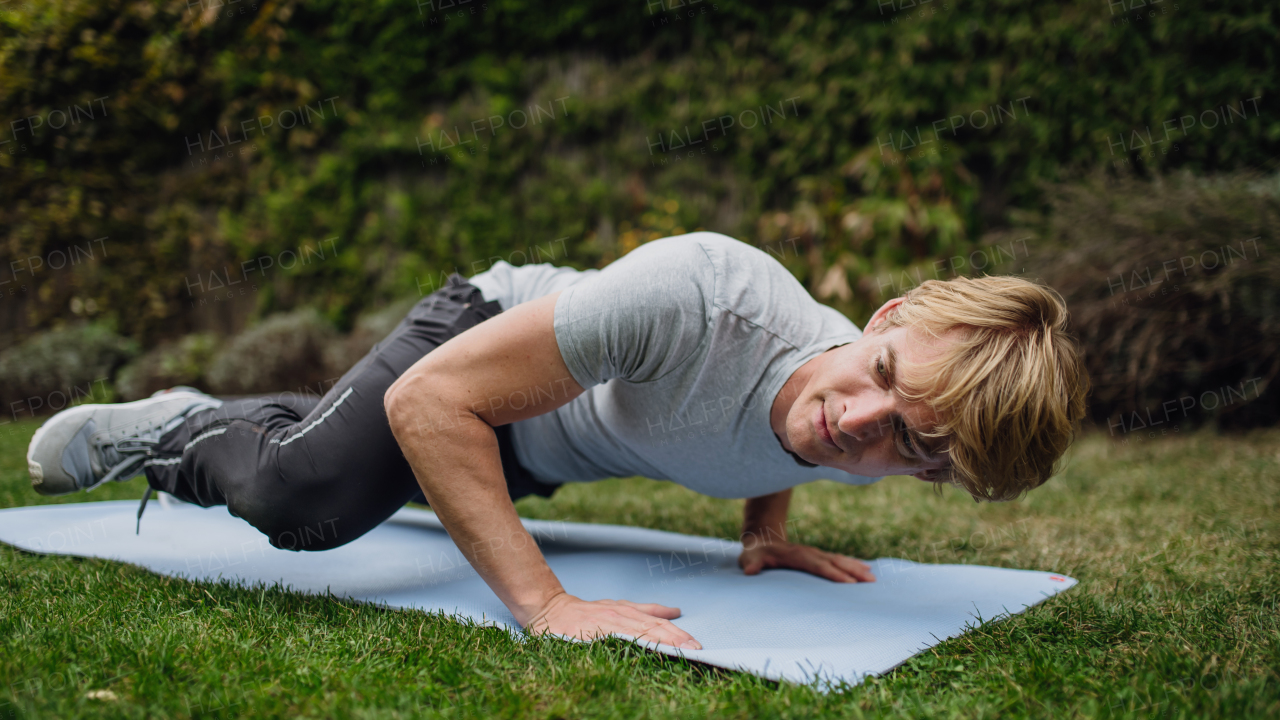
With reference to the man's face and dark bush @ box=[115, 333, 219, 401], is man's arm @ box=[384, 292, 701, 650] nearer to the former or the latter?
Answer: the man's face

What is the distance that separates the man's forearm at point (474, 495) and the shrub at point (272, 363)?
4.12m

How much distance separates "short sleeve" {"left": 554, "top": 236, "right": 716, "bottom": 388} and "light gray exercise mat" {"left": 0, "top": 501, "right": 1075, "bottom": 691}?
39 cm

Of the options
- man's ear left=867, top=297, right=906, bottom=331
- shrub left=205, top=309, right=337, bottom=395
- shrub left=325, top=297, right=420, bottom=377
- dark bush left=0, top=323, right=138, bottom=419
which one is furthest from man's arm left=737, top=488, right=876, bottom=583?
dark bush left=0, top=323, right=138, bottom=419

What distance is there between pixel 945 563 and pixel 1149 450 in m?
1.83

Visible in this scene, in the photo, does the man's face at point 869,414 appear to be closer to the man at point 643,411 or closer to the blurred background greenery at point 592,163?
the man at point 643,411

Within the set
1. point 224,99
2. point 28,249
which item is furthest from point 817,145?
point 28,249

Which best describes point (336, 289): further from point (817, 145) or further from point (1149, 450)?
point (1149, 450)

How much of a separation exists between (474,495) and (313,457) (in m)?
0.45

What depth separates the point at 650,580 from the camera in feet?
6.06

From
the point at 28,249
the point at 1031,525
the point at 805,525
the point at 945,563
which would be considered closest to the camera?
the point at 945,563

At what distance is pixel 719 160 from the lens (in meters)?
5.26

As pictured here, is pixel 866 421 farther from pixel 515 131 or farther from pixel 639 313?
pixel 515 131

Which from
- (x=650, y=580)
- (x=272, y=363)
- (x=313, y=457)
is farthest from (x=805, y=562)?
(x=272, y=363)

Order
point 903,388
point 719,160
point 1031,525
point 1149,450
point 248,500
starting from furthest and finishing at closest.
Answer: point 719,160
point 1149,450
point 1031,525
point 248,500
point 903,388
